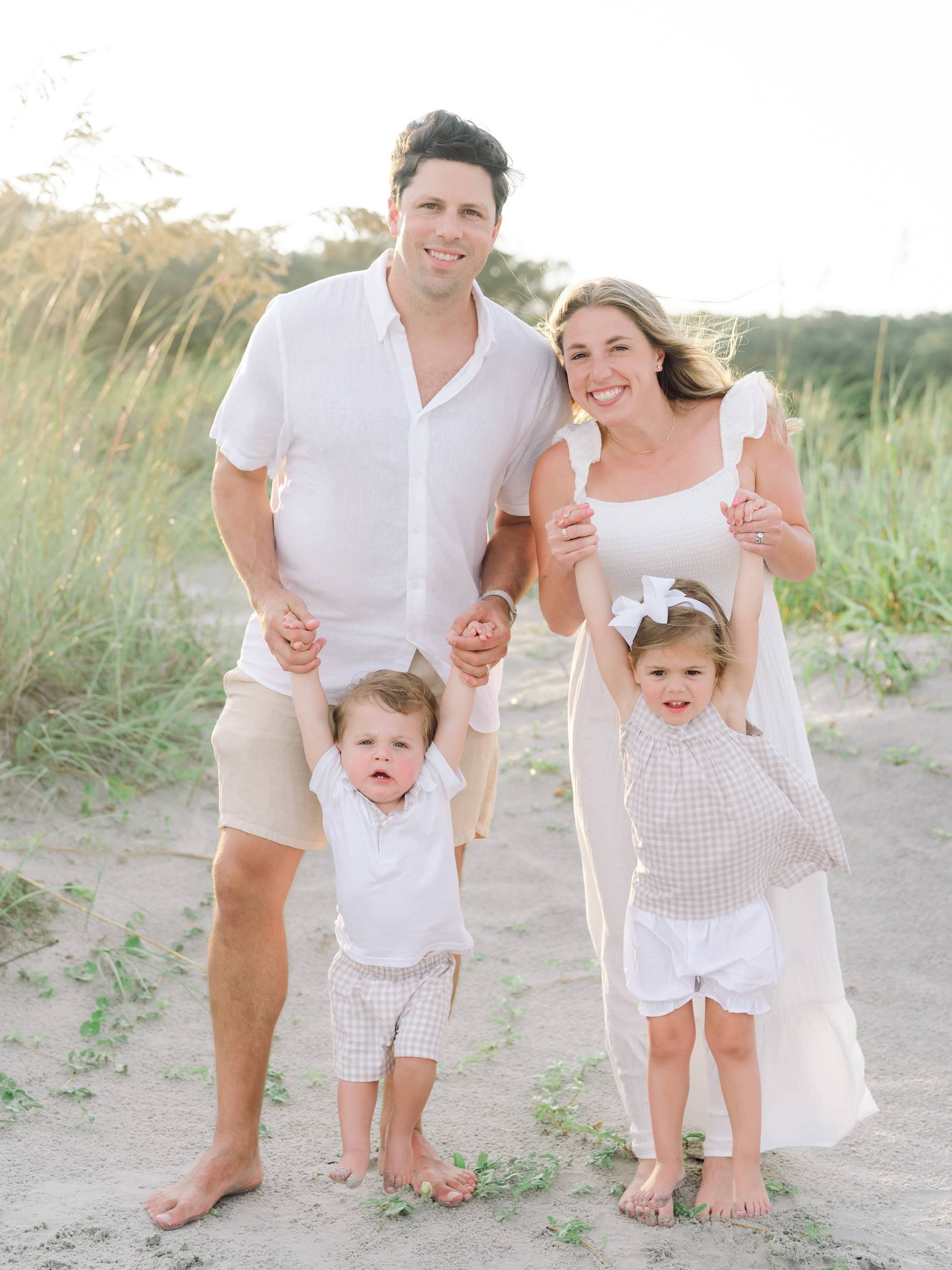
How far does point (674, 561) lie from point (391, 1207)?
1.60m

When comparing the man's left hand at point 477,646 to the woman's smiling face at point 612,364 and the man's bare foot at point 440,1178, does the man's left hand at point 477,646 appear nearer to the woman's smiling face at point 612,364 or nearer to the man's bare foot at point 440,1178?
the woman's smiling face at point 612,364

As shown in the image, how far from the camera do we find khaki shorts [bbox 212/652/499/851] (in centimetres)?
290

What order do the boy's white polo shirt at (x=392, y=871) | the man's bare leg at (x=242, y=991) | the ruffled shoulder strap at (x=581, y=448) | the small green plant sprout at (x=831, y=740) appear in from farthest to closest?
→ the small green plant sprout at (x=831, y=740)
the ruffled shoulder strap at (x=581, y=448)
the man's bare leg at (x=242, y=991)
the boy's white polo shirt at (x=392, y=871)

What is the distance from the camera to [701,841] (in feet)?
8.70

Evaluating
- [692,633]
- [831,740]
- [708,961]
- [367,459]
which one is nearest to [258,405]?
[367,459]

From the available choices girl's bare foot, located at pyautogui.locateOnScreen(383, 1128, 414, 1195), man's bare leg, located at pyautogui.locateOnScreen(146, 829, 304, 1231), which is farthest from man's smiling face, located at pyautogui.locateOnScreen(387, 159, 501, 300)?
girl's bare foot, located at pyautogui.locateOnScreen(383, 1128, 414, 1195)

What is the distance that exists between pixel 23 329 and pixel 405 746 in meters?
5.27

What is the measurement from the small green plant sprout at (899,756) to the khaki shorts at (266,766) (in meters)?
2.88

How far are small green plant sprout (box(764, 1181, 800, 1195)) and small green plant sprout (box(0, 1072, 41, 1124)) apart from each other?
1.90m

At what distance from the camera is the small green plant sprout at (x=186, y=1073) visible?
3525 mm

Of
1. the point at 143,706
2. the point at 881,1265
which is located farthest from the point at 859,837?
the point at 143,706

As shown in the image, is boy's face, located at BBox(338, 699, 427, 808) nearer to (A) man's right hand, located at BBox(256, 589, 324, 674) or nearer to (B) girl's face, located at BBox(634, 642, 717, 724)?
(A) man's right hand, located at BBox(256, 589, 324, 674)

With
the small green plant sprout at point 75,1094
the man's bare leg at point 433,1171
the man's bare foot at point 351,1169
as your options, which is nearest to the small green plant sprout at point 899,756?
the man's bare leg at point 433,1171

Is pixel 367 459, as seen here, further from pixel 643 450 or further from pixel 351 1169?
pixel 351 1169
